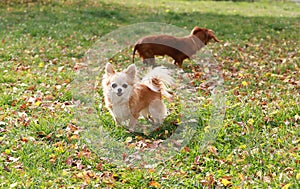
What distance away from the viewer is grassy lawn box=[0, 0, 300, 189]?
4.46 m

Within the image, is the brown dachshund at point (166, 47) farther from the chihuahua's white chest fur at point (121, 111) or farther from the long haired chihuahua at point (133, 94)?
the chihuahua's white chest fur at point (121, 111)

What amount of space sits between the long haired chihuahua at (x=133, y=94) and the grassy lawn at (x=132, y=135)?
0.32m

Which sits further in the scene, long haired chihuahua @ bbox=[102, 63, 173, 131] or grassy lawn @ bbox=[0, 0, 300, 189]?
long haired chihuahua @ bbox=[102, 63, 173, 131]

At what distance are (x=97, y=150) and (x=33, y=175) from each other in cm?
91

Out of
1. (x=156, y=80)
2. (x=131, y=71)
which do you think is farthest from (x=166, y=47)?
(x=131, y=71)

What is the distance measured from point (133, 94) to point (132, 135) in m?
0.57

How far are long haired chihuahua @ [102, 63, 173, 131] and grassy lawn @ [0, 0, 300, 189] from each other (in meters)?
0.32

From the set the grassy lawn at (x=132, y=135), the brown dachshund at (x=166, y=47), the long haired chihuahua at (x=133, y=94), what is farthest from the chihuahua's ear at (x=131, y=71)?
the brown dachshund at (x=166, y=47)

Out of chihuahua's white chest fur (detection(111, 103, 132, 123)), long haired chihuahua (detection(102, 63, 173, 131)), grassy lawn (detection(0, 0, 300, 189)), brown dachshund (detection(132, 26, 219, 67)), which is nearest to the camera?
grassy lawn (detection(0, 0, 300, 189))

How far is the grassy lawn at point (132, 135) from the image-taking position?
4.46 m

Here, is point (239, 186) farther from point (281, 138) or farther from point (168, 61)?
point (168, 61)

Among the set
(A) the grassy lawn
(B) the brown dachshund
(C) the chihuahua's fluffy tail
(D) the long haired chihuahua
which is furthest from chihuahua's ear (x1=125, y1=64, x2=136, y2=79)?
(B) the brown dachshund

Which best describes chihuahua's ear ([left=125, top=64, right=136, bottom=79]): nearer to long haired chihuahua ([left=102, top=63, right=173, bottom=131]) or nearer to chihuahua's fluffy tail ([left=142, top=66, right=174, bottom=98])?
long haired chihuahua ([left=102, top=63, right=173, bottom=131])

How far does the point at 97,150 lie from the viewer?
199 inches
